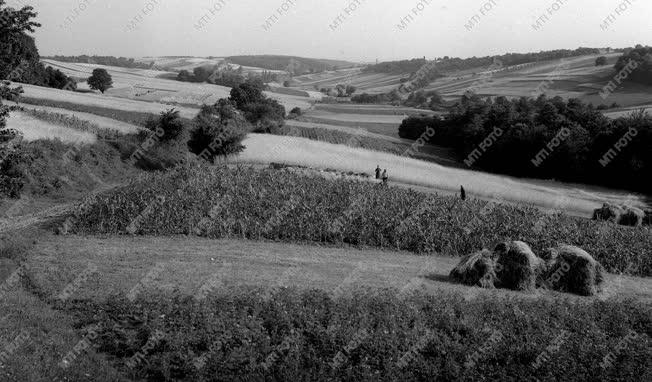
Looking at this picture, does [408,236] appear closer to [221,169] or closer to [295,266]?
[295,266]

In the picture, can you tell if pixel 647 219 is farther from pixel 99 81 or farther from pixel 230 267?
pixel 99 81

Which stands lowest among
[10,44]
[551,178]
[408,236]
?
[551,178]

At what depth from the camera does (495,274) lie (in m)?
16.5

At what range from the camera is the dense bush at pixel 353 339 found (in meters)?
11.4

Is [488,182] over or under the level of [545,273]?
under

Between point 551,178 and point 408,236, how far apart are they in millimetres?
27323

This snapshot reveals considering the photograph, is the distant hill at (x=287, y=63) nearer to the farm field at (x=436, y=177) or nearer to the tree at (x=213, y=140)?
the farm field at (x=436, y=177)

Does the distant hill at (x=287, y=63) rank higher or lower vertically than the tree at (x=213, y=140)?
lower

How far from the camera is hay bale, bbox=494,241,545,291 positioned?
1634 cm

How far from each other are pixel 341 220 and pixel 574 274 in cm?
835

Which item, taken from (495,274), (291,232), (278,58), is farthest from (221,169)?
(278,58)

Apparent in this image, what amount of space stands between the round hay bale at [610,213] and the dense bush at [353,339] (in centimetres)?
1740

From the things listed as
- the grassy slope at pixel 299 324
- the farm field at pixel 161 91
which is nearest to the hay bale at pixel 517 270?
the grassy slope at pixel 299 324

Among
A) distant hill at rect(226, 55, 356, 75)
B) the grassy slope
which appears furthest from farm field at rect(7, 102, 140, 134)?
distant hill at rect(226, 55, 356, 75)
